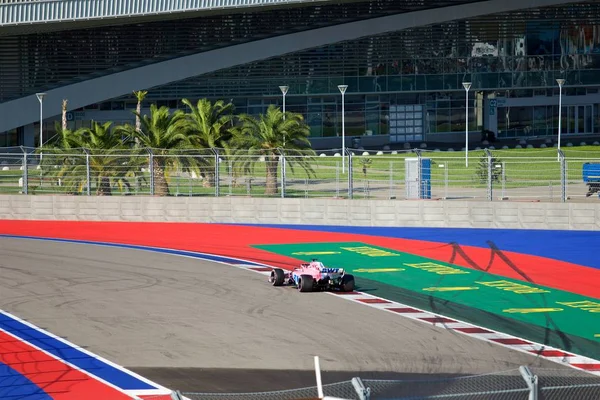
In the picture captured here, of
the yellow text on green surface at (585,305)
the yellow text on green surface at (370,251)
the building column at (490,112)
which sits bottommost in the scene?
the yellow text on green surface at (585,305)

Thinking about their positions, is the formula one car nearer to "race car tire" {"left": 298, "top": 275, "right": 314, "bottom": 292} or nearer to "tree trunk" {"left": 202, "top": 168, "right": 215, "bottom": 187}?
"race car tire" {"left": 298, "top": 275, "right": 314, "bottom": 292}

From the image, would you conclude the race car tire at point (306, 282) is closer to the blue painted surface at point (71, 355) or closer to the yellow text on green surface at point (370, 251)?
the blue painted surface at point (71, 355)

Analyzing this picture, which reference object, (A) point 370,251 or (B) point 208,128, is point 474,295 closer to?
(A) point 370,251

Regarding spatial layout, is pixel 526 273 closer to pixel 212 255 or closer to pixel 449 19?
pixel 212 255

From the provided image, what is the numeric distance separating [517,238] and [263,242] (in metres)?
7.40

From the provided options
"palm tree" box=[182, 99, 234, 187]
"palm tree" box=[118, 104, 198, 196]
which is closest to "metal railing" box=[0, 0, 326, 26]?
"palm tree" box=[182, 99, 234, 187]

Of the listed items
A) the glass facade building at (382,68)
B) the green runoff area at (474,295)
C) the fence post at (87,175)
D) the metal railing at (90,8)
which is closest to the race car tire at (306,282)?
the green runoff area at (474,295)

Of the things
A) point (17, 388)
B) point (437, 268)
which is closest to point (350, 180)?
point (437, 268)

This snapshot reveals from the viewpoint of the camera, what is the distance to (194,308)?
72.8 ft

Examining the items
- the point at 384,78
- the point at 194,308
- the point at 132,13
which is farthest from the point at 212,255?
the point at 384,78

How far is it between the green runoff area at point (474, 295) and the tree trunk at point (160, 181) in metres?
7.81

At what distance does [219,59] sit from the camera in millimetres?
64812

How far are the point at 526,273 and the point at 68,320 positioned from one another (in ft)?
37.5

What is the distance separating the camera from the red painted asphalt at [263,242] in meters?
26.9
